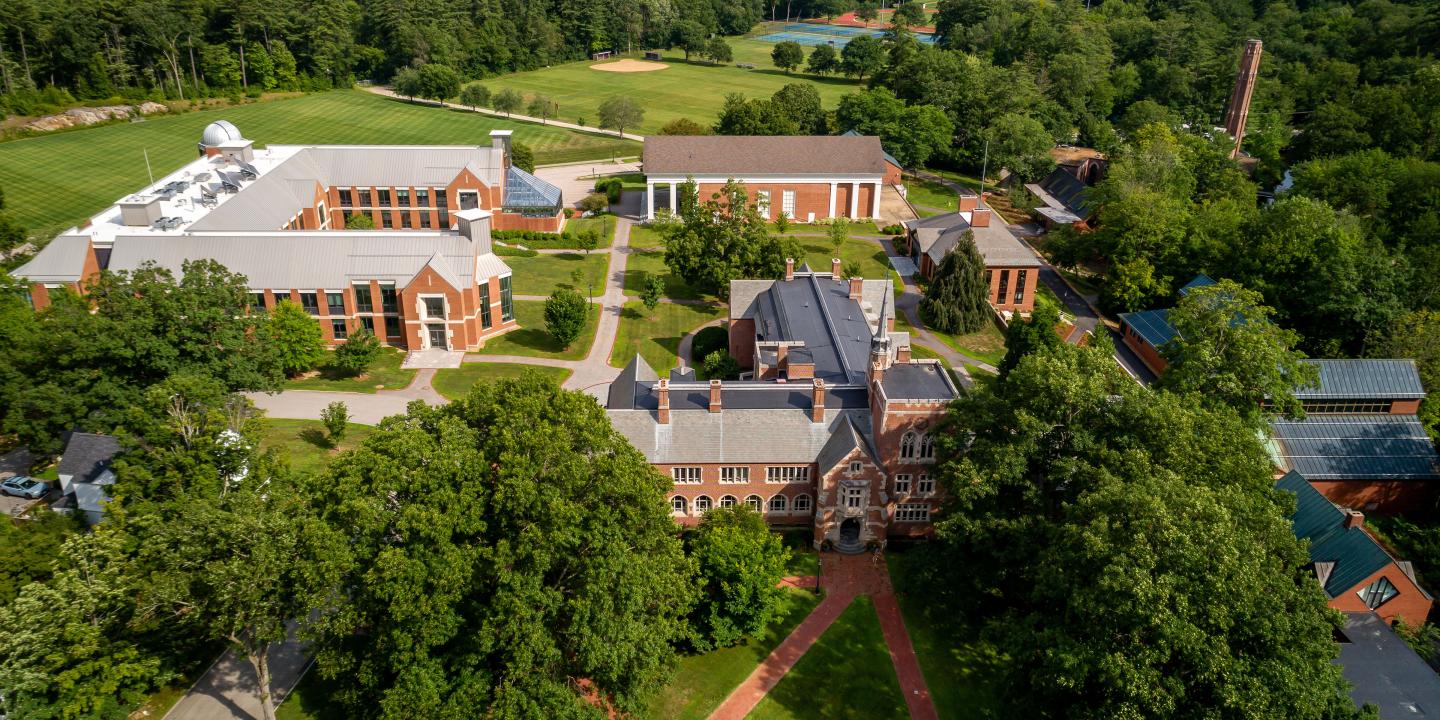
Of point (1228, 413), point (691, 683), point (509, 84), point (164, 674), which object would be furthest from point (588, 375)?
point (509, 84)

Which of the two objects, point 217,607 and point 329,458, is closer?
point 217,607

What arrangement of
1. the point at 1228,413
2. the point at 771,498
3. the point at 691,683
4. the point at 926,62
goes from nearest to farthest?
the point at 691,683
the point at 1228,413
the point at 771,498
the point at 926,62

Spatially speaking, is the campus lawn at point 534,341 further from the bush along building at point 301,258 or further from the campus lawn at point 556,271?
the campus lawn at point 556,271

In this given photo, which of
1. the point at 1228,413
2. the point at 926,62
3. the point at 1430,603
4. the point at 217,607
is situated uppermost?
the point at 926,62

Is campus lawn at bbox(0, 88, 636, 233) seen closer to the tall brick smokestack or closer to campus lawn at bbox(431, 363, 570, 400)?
campus lawn at bbox(431, 363, 570, 400)

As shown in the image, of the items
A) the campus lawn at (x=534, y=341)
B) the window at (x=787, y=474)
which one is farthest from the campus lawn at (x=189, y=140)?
the window at (x=787, y=474)

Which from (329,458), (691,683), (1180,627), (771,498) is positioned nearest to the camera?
(1180,627)

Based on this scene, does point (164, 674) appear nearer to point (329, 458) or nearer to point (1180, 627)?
point (329, 458)
